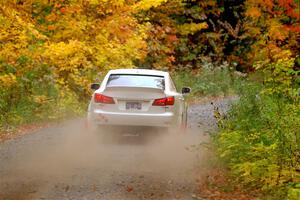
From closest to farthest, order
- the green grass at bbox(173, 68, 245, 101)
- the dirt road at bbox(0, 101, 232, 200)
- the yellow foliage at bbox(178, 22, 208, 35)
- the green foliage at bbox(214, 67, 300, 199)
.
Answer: the green foliage at bbox(214, 67, 300, 199)
the dirt road at bbox(0, 101, 232, 200)
the green grass at bbox(173, 68, 245, 101)
the yellow foliage at bbox(178, 22, 208, 35)

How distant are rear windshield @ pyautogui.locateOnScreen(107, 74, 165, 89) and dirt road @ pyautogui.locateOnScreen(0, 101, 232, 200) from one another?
104 centimetres

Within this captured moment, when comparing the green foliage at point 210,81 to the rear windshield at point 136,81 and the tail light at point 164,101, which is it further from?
the tail light at point 164,101

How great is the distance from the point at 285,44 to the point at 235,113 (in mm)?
18212

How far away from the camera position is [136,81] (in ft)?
44.3

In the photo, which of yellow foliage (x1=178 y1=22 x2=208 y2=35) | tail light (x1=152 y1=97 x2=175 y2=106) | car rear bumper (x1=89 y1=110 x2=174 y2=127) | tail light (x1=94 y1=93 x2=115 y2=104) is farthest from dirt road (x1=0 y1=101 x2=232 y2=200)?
yellow foliage (x1=178 y1=22 x2=208 y2=35)

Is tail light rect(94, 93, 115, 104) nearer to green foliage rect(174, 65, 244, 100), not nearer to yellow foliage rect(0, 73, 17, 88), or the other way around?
yellow foliage rect(0, 73, 17, 88)

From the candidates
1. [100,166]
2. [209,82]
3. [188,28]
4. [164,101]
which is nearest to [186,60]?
[188,28]

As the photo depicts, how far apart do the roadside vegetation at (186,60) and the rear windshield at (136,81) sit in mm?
1678

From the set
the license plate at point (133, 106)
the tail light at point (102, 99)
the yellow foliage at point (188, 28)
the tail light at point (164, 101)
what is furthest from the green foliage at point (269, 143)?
the yellow foliage at point (188, 28)

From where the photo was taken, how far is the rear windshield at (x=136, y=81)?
13.3m

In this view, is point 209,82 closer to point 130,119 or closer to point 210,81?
point 210,81

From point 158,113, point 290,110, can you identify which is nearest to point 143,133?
point 158,113

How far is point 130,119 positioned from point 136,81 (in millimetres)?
1028

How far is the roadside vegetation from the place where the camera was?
964cm
